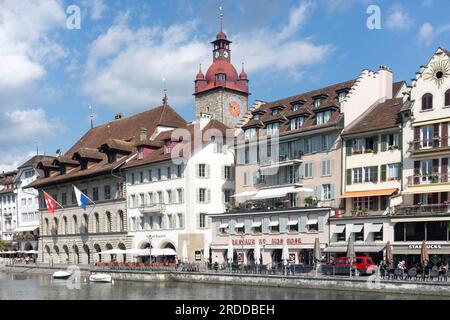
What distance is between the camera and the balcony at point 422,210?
4838cm

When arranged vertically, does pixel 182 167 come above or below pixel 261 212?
above

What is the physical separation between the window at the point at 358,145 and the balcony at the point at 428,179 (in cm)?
574

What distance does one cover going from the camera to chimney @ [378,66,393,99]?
62.1 metres

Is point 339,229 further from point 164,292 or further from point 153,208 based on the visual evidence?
point 153,208

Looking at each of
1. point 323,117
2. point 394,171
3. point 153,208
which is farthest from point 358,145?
point 153,208

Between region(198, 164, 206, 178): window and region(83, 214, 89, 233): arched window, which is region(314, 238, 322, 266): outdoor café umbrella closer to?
region(198, 164, 206, 178): window

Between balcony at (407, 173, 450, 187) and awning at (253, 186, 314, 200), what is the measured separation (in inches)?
407

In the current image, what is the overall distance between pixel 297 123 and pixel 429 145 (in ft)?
48.2

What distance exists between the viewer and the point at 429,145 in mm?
51375

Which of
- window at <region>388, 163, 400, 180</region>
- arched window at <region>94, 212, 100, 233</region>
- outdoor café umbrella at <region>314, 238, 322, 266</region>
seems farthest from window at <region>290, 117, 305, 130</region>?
arched window at <region>94, 212, 100, 233</region>
